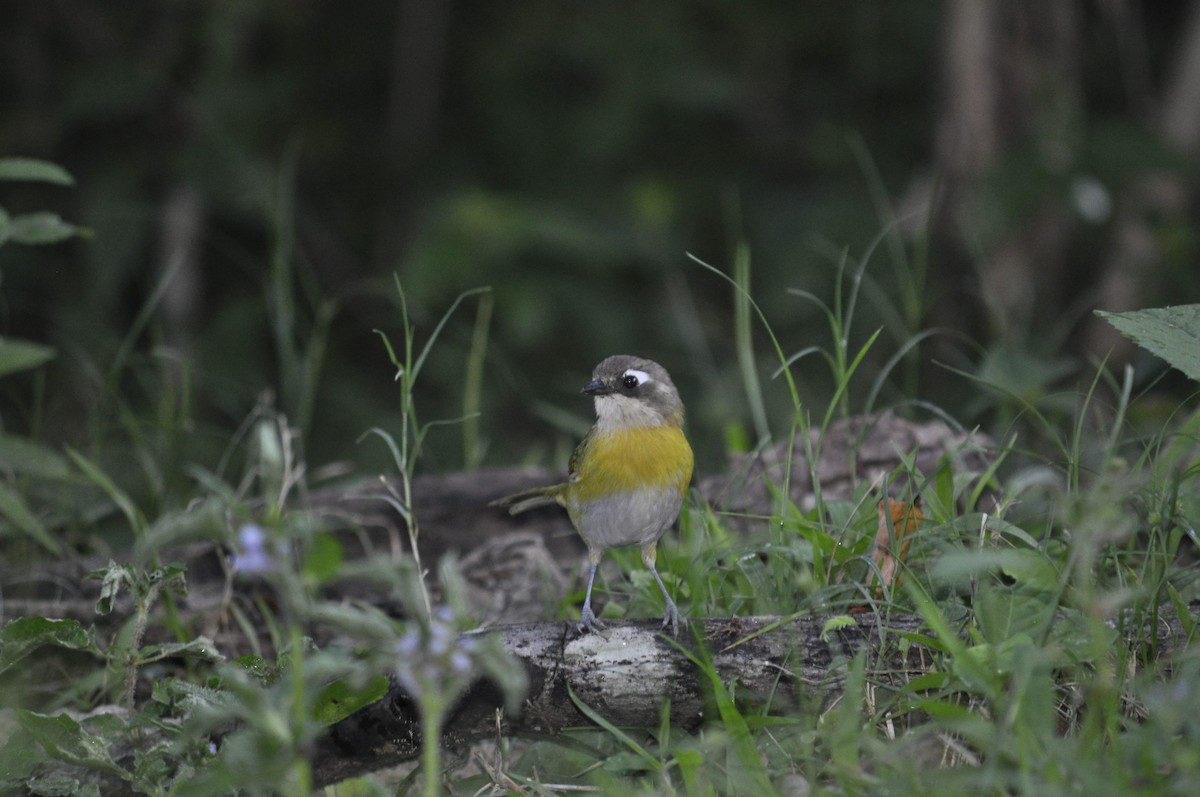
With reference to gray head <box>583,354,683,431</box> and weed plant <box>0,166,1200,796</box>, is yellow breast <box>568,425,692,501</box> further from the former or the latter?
weed plant <box>0,166,1200,796</box>

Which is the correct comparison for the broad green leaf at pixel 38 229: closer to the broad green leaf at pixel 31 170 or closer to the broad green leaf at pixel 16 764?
the broad green leaf at pixel 31 170

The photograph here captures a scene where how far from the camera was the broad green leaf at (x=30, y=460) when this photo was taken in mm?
4051

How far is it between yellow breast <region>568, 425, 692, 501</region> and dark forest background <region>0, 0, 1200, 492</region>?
1905 mm

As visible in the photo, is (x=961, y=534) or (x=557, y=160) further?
(x=557, y=160)

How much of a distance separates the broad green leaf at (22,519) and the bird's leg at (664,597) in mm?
2012

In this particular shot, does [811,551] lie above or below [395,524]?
above

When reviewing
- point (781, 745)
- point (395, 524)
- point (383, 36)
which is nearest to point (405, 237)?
point (383, 36)

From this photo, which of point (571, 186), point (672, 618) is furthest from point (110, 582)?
point (571, 186)

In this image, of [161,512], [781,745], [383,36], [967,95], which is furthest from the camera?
[383,36]

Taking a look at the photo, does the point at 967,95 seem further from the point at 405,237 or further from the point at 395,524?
the point at 395,524

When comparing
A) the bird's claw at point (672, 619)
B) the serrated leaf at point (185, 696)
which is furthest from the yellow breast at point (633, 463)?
the serrated leaf at point (185, 696)

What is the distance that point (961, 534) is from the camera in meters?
3.19

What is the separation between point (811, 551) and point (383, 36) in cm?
757

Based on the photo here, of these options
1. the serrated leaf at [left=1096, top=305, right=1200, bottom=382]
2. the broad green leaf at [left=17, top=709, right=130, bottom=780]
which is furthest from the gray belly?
the broad green leaf at [left=17, top=709, right=130, bottom=780]
